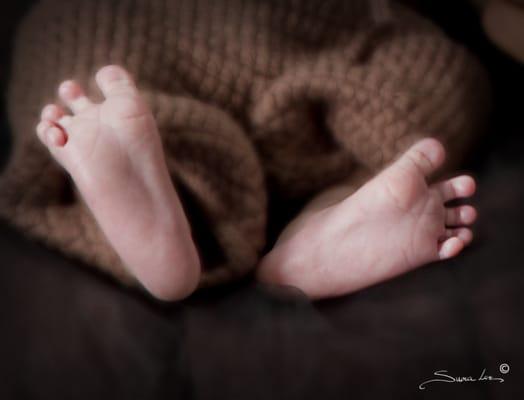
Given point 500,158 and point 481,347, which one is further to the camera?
point 500,158

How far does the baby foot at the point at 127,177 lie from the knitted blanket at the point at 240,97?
58 mm

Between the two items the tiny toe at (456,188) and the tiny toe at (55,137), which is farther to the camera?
the tiny toe at (456,188)

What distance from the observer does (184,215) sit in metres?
0.50

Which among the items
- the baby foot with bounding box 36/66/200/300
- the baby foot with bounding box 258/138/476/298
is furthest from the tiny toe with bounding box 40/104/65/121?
the baby foot with bounding box 258/138/476/298

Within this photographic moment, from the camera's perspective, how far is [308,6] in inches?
25.2

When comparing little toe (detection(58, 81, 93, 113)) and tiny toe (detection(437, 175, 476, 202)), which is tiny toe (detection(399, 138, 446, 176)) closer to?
tiny toe (detection(437, 175, 476, 202))

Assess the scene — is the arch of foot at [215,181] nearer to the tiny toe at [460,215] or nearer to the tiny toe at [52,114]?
the tiny toe at [52,114]

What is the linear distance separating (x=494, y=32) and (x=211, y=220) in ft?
1.63

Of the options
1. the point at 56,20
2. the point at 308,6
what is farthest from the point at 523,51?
the point at 56,20

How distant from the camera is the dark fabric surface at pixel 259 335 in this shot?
46 centimetres

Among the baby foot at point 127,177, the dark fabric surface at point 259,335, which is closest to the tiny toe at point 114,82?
the baby foot at point 127,177

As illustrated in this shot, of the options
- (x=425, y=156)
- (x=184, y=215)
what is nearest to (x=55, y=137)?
(x=184, y=215)

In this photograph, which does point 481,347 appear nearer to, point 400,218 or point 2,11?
point 400,218

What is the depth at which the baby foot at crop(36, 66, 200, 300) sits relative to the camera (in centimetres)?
46
